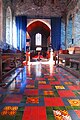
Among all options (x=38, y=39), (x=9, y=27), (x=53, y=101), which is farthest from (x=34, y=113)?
(x=38, y=39)

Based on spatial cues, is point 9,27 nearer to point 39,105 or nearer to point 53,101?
point 53,101

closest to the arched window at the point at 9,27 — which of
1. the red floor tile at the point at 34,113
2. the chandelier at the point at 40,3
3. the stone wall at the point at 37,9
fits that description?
the stone wall at the point at 37,9

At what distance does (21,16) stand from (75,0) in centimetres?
496

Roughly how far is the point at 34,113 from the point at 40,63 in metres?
8.89

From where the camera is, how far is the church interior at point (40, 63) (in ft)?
7.71

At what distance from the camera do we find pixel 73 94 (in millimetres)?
3084

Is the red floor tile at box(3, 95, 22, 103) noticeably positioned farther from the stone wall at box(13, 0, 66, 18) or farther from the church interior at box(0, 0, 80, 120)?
the stone wall at box(13, 0, 66, 18)

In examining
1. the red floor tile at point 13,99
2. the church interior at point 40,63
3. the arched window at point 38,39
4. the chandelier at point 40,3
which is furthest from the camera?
the arched window at point 38,39

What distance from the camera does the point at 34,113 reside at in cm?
214

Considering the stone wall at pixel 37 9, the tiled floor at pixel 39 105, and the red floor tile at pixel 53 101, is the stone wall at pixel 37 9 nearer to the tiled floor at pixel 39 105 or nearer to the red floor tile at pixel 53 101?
the tiled floor at pixel 39 105

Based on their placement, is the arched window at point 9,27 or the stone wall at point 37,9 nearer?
the arched window at point 9,27

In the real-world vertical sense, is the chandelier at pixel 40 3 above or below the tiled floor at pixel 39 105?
above

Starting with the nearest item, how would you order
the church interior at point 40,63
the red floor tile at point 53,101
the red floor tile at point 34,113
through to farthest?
1. the red floor tile at point 34,113
2. the church interior at point 40,63
3. the red floor tile at point 53,101

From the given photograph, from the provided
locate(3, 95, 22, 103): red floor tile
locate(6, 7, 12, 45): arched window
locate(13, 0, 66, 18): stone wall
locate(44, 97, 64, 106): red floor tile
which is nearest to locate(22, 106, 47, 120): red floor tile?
locate(44, 97, 64, 106): red floor tile
